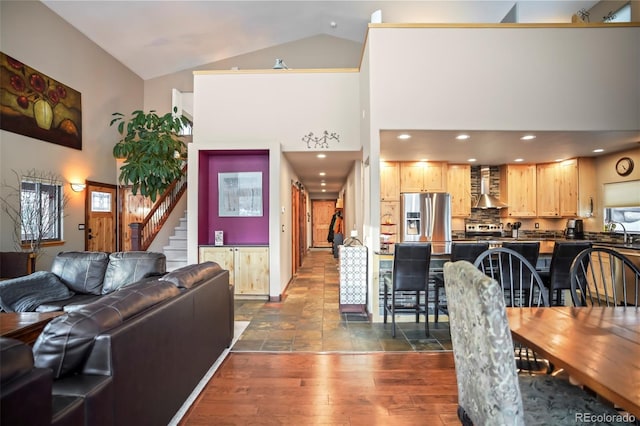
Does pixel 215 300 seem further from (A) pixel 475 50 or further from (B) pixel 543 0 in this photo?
A: (B) pixel 543 0

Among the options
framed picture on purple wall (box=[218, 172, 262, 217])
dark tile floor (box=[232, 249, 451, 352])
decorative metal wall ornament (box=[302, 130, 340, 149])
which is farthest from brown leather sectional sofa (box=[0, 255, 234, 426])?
decorative metal wall ornament (box=[302, 130, 340, 149])

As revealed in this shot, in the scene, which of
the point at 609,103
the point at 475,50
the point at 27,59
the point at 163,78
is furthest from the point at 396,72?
the point at 163,78

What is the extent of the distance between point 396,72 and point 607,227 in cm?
458

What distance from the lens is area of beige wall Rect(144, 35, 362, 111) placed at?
8.41m

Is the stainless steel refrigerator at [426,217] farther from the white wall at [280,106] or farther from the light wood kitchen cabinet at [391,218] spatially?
the white wall at [280,106]

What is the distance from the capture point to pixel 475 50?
391 cm

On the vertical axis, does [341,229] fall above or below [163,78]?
below

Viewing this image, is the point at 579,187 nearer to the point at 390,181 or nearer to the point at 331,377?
the point at 390,181

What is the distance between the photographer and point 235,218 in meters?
5.62

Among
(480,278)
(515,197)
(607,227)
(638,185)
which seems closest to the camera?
(480,278)

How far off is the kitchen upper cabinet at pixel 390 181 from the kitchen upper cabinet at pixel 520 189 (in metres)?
2.25

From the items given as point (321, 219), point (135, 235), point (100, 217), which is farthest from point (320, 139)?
point (321, 219)

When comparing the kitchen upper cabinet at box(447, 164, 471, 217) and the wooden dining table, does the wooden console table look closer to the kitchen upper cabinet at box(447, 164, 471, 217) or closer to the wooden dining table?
the wooden dining table

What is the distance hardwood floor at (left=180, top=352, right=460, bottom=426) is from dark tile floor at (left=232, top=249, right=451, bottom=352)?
0.61 feet
